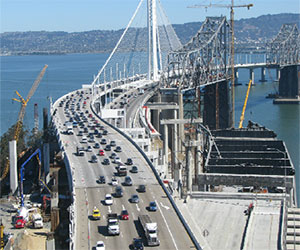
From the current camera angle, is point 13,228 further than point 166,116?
No

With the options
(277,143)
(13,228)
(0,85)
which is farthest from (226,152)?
(0,85)

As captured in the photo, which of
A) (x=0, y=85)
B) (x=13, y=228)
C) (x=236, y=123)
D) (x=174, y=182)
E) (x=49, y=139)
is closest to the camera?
(x=13, y=228)

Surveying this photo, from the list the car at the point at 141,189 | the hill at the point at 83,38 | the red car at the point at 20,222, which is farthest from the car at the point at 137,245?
the hill at the point at 83,38

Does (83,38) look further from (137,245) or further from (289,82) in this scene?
(137,245)

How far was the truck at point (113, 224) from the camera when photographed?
47.2 feet

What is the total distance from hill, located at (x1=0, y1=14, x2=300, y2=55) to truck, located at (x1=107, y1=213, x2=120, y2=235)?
14748 centimetres

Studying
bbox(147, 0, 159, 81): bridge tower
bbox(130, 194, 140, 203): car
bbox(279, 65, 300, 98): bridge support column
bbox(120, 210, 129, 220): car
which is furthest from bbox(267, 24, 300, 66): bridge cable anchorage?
bbox(120, 210, 129, 220): car

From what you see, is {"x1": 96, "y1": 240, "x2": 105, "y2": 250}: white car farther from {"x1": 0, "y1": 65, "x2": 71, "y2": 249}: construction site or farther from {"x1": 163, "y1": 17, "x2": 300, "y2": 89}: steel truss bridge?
{"x1": 163, "y1": 17, "x2": 300, "y2": 89}: steel truss bridge

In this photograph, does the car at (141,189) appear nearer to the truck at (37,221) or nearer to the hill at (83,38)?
the truck at (37,221)

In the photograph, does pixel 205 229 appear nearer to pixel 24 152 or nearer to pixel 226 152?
pixel 226 152

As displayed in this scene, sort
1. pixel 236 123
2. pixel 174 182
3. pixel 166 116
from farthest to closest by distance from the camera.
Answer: pixel 236 123 < pixel 166 116 < pixel 174 182

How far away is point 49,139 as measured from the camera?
3073 cm

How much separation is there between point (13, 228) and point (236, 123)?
3180 cm

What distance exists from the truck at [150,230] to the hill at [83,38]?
5834 inches
